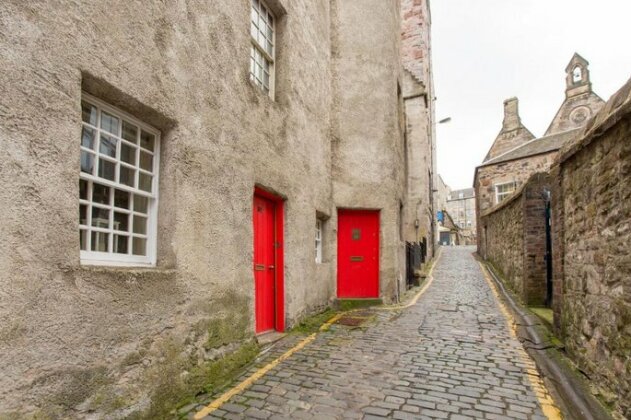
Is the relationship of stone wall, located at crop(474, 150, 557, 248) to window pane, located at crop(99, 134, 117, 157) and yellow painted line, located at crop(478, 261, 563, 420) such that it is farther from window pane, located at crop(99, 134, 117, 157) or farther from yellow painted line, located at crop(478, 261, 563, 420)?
window pane, located at crop(99, 134, 117, 157)

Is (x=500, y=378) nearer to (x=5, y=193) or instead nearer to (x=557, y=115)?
(x=5, y=193)

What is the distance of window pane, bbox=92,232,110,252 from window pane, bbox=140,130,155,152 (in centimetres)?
102

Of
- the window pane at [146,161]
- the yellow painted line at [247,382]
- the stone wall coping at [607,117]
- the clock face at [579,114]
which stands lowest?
the yellow painted line at [247,382]

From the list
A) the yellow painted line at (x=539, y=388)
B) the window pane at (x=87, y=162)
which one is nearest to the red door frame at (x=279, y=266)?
the window pane at (x=87, y=162)

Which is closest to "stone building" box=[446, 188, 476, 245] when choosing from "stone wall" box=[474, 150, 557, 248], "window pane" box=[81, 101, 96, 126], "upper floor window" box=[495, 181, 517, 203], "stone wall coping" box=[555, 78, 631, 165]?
"stone wall" box=[474, 150, 557, 248]

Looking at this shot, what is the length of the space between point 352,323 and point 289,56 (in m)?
5.22

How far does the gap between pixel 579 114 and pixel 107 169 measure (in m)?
40.4

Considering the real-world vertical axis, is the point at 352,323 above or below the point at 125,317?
below

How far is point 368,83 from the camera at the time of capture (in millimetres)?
10586

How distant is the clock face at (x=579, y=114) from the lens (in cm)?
3431

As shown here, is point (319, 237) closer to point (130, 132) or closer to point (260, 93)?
point (260, 93)

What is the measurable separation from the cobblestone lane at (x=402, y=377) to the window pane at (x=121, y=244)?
1.82m

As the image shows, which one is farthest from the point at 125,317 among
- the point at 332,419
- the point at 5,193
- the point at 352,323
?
the point at 352,323

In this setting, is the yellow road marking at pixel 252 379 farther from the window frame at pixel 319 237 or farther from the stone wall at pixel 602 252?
the stone wall at pixel 602 252
